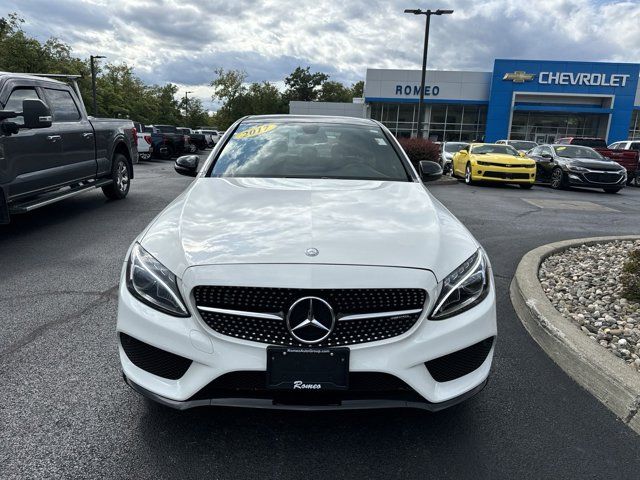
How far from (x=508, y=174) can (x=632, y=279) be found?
1138cm

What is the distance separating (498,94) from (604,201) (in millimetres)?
30811

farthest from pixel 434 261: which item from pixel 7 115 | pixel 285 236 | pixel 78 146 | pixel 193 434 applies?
pixel 78 146

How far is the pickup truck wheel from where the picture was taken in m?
9.26

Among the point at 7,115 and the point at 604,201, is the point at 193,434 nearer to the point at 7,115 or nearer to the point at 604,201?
the point at 7,115

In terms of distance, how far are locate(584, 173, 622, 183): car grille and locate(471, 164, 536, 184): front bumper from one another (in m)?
1.64

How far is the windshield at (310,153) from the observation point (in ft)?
12.0

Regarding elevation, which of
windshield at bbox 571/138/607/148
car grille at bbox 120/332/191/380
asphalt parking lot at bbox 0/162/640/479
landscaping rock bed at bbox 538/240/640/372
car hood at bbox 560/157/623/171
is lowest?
asphalt parking lot at bbox 0/162/640/479

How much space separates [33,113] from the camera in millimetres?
5926

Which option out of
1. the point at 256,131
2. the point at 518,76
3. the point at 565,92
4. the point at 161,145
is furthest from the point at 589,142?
the point at 565,92

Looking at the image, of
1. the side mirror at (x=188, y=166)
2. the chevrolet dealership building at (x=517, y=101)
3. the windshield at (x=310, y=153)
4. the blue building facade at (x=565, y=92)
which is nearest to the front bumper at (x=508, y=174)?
the windshield at (x=310, y=153)

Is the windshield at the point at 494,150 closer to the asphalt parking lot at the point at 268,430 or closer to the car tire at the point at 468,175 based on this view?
the car tire at the point at 468,175

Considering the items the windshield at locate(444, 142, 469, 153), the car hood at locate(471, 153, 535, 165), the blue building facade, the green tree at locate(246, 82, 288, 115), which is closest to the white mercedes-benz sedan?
the car hood at locate(471, 153, 535, 165)

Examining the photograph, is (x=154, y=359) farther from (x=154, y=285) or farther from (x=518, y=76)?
(x=518, y=76)

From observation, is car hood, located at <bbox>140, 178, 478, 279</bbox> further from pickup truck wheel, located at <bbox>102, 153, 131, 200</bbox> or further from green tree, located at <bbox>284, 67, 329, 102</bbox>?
green tree, located at <bbox>284, 67, 329, 102</bbox>
